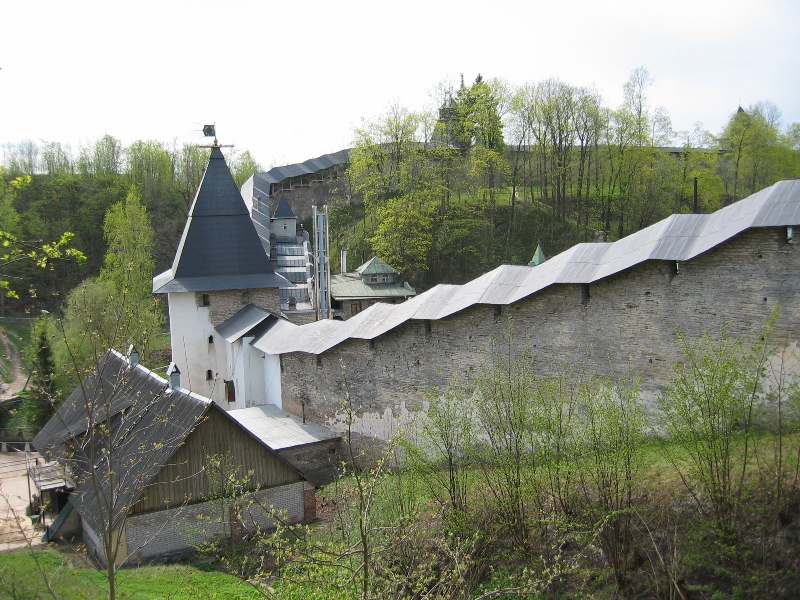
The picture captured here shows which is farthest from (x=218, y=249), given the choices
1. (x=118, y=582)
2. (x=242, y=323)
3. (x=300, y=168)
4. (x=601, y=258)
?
(x=300, y=168)

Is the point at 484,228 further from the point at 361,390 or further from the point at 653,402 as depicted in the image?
the point at 653,402

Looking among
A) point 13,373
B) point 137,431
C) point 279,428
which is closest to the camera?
point 137,431

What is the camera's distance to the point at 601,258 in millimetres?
10180

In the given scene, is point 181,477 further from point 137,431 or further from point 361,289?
point 361,289

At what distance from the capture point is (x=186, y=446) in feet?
37.2

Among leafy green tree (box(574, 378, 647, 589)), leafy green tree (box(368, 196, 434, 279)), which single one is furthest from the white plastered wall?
leafy green tree (box(574, 378, 647, 589))

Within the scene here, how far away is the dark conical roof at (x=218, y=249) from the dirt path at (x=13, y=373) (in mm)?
8901

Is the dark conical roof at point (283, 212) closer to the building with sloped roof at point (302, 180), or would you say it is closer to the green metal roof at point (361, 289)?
the green metal roof at point (361, 289)

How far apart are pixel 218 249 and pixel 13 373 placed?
44.9 feet

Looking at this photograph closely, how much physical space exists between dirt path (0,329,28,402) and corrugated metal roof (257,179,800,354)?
1759 cm

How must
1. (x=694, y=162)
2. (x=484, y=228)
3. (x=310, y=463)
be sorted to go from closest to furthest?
(x=310, y=463), (x=694, y=162), (x=484, y=228)

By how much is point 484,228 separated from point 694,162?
943cm

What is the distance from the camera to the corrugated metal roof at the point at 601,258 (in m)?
8.72

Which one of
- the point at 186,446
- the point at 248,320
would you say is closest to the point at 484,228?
the point at 248,320
